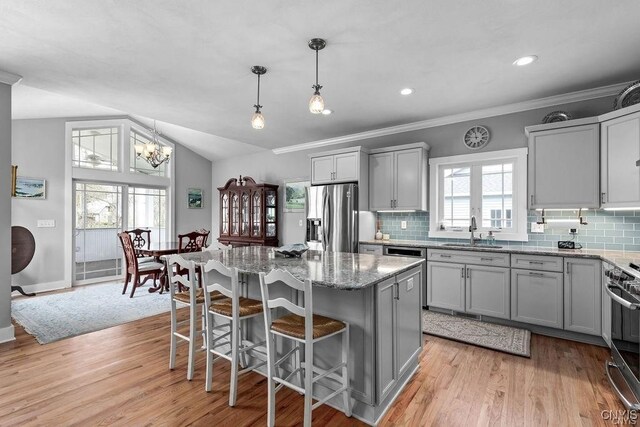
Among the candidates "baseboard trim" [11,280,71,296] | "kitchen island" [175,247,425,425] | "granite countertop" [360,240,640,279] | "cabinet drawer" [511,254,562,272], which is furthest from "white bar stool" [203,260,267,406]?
"baseboard trim" [11,280,71,296]

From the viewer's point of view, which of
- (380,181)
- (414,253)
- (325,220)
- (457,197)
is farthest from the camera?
(325,220)

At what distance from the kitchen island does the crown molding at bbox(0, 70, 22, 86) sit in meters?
2.90

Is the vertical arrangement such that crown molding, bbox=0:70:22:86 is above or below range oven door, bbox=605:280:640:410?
above

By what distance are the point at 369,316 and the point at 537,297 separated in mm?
2409

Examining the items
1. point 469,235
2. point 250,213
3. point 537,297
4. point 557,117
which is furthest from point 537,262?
point 250,213

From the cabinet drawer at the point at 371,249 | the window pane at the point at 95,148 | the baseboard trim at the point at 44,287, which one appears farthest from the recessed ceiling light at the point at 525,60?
the baseboard trim at the point at 44,287

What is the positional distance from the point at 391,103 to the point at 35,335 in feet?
15.7

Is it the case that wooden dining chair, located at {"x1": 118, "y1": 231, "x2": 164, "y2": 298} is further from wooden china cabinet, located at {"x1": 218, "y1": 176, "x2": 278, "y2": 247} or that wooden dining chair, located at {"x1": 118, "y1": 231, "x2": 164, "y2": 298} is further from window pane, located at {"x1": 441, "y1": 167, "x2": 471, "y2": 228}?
window pane, located at {"x1": 441, "y1": 167, "x2": 471, "y2": 228}

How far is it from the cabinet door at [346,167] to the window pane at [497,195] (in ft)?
5.62

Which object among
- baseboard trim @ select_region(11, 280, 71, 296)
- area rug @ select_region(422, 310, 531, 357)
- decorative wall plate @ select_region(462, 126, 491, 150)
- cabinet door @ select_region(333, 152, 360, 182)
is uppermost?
decorative wall plate @ select_region(462, 126, 491, 150)

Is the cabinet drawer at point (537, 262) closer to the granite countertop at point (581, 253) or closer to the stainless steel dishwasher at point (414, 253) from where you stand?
the granite countertop at point (581, 253)

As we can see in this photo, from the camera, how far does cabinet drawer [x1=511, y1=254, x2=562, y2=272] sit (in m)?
3.19

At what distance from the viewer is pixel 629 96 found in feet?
9.68

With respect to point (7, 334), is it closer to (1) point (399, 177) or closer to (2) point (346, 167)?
(2) point (346, 167)
